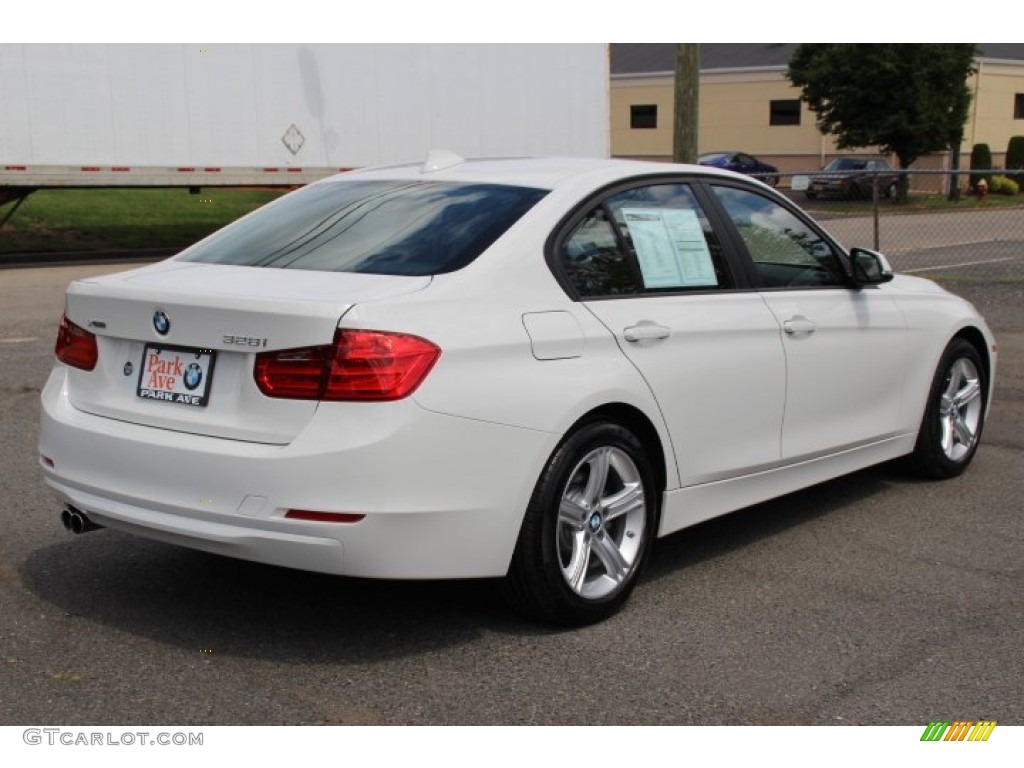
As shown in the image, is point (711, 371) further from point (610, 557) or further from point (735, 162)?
point (735, 162)

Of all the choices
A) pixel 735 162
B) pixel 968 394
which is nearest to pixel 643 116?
pixel 735 162

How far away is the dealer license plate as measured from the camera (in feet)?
14.0

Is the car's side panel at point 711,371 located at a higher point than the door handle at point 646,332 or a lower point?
lower

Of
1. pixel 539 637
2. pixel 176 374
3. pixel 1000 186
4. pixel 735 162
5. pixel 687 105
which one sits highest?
pixel 687 105

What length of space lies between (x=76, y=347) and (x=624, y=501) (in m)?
2.05

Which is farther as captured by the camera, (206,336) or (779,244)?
(779,244)

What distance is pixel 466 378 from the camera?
4215 millimetres

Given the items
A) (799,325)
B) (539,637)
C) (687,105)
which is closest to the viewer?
(539,637)

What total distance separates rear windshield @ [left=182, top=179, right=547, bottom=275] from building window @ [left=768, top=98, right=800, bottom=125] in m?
48.7

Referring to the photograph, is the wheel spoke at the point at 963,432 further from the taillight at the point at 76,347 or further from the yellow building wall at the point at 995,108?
the yellow building wall at the point at 995,108

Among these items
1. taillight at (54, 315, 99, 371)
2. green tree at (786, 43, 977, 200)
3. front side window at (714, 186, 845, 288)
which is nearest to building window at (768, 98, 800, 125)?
green tree at (786, 43, 977, 200)

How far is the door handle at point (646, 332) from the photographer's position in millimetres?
4816

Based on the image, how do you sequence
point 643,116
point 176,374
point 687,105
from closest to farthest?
point 176,374
point 687,105
point 643,116

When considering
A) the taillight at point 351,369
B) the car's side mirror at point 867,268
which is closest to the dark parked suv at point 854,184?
the car's side mirror at point 867,268
